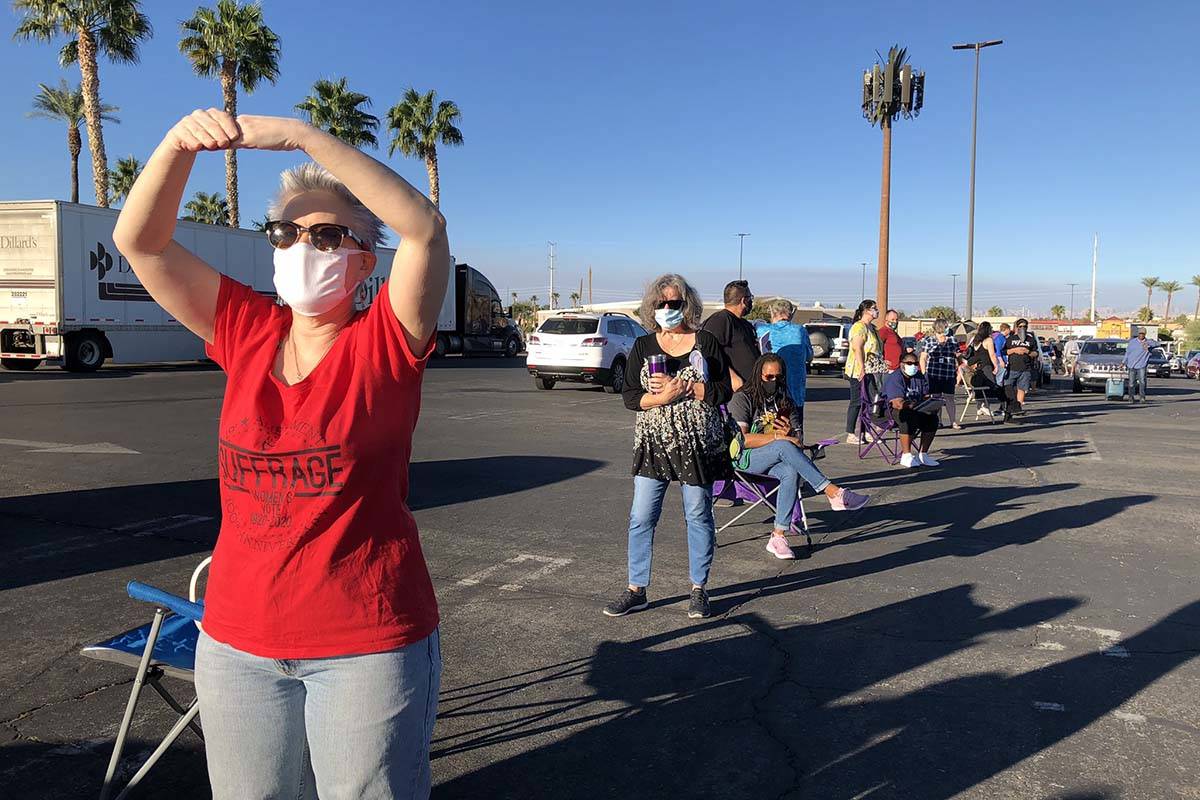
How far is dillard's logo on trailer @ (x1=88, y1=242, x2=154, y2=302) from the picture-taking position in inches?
856

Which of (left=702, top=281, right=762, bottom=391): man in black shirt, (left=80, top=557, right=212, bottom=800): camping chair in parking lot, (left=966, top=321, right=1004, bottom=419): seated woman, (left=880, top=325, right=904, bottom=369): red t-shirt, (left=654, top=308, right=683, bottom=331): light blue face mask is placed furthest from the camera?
(left=966, top=321, right=1004, bottom=419): seated woman

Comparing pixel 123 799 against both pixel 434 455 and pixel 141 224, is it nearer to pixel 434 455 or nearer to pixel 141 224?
pixel 141 224

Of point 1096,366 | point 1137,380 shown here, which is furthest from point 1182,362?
point 1137,380

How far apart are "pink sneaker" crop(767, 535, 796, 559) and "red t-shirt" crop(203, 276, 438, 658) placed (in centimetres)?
453

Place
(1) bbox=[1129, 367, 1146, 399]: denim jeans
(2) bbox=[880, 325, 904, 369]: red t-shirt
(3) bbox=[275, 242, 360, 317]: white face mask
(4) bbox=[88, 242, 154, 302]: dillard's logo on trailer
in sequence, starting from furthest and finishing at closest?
(4) bbox=[88, 242, 154, 302]: dillard's logo on trailer, (1) bbox=[1129, 367, 1146, 399]: denim jeans, (2) bbox=[880, 325, 904, 369]: red t-shirt, (3) bbox=[275, 242, 360, 317]: white face mask

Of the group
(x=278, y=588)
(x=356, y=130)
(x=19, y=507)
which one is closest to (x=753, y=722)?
(x=278, y=588)

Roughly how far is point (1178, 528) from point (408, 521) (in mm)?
7414

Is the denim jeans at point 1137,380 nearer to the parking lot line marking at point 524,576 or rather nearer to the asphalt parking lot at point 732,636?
the asphalt parking lot at point 732,636

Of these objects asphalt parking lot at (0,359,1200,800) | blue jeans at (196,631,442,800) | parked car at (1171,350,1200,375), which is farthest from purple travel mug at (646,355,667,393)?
parked car at (1171,350,1200,375)

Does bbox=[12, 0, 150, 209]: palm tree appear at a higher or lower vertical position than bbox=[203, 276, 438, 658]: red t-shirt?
higher

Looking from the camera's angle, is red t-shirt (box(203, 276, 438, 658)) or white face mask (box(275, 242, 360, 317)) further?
white face mask (box(275, 242, 360, 317))

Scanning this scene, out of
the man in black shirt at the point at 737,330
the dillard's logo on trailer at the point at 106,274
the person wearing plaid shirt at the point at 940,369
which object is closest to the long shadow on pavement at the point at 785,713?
the man in black shirt at the point at 737,330

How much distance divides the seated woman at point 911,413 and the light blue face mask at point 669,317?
599 centimetres

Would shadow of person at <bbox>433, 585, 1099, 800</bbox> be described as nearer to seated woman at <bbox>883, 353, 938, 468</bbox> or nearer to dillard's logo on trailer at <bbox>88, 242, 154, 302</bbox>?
seated woman at <bbox>883, 353, 938, 468</bbox>
